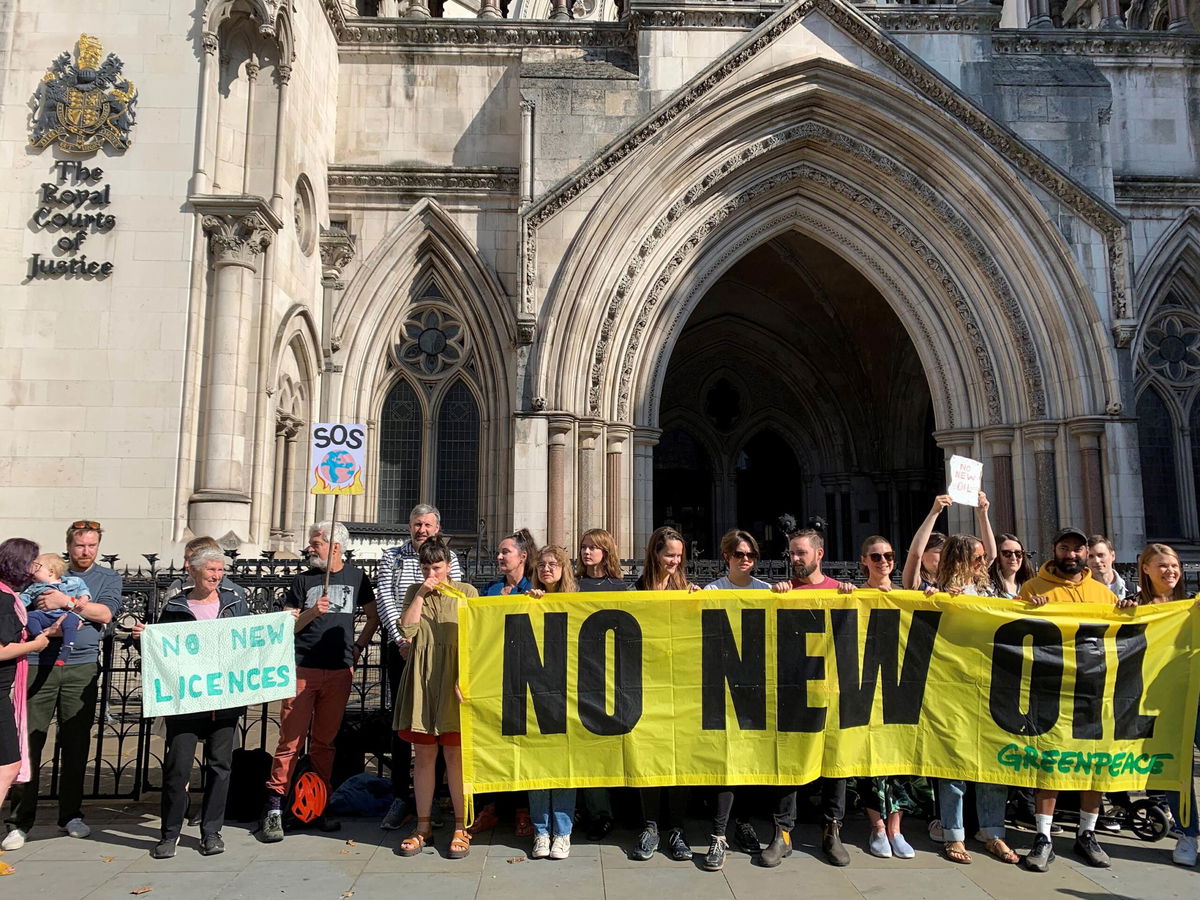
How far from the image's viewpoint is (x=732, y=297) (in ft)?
76.7

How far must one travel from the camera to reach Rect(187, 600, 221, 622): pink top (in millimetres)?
6082

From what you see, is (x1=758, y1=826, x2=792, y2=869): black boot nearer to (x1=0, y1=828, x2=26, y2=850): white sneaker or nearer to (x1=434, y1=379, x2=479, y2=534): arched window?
(x1=0, y1=828, x2=26, y2=850): white sneaker

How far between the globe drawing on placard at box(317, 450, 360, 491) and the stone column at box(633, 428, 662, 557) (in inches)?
356

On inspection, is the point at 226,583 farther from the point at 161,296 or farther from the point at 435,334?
the point at 435,334

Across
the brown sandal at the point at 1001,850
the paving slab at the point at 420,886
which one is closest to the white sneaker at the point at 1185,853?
the brown sandal at the point at 1001,850

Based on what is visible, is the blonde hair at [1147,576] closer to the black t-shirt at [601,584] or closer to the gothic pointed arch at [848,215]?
the black t-shirt at [601,584]

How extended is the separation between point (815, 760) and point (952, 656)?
1.20 m

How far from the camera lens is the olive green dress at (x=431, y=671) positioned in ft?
19.2

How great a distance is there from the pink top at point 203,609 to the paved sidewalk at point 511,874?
4.79 ft

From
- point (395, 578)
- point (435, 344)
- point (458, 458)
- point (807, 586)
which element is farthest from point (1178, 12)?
point (395, 578)

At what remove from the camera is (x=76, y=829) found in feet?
19.7

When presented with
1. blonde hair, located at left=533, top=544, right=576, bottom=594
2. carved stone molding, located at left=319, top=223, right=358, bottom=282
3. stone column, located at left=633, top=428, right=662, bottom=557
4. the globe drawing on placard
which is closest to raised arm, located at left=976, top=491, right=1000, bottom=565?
blonde hair, located at left=533, top=544, right=576, bottom=594

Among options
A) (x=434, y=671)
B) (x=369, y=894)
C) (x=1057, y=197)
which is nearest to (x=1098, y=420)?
(x=1057, y=197)

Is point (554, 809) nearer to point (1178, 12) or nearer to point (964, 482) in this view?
point (964, 482)
